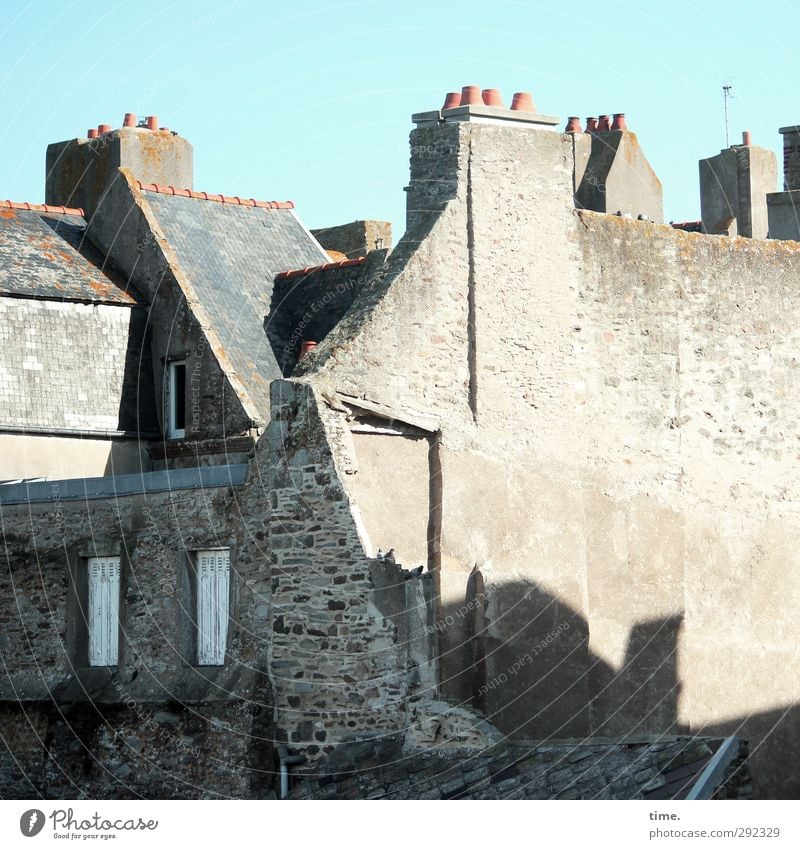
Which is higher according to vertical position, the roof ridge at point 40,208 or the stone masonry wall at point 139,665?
the roof ridge at point 40,208

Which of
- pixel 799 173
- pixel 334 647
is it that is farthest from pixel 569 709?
pixel 799 173

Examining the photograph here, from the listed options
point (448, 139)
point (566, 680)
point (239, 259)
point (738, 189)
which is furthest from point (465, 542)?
point (738, 189)

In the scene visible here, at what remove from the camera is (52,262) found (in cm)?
2220

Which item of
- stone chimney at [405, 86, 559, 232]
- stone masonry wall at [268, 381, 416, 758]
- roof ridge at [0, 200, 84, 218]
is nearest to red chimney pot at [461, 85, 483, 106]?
stone chimney at [405, 86, 559, 232]

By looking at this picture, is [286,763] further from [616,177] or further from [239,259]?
[616,177]

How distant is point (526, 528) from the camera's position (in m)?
17.2

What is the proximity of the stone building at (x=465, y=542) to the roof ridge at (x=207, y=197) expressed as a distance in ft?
14.3

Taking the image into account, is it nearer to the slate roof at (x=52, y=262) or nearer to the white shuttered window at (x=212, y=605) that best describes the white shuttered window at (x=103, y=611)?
the white shuttered window at (x=212, y=605)

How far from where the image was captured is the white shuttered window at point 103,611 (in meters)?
18.1

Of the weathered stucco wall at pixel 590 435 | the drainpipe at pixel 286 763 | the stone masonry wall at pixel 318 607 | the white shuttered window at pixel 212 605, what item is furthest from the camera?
the white shuttered window at pixel 212 605

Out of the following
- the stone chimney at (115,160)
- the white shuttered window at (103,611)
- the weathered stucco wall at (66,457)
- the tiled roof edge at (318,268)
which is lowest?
the white shuttered window at (103,611)

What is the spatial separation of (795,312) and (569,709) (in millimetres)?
5163

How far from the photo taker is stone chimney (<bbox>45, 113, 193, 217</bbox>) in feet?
80.9

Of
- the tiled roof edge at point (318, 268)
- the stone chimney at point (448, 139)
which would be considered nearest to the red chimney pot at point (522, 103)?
the stone chimney at point (448, 139)
